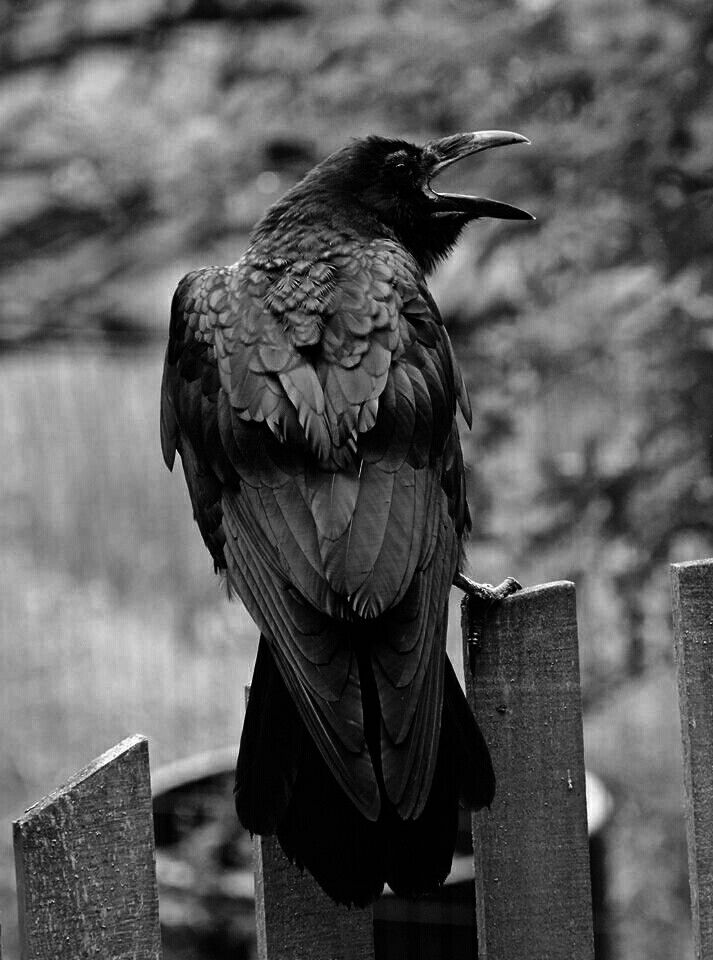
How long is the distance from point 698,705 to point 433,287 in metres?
2.67

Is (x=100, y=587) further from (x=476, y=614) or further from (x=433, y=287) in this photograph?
(x=476, y=614)

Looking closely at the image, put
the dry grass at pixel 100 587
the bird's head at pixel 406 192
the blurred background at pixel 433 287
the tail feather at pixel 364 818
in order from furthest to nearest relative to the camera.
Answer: the dry grass at pixel 100 587
the blurred background at pixel 433 287
the bird's head at pixel 406 192
the tail feather at pixel 364 818

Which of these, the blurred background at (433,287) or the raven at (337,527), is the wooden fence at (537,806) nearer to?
the raven at (337,527)

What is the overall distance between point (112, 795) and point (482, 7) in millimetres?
2942

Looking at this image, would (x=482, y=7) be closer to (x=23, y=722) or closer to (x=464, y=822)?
(x=464, y=822)

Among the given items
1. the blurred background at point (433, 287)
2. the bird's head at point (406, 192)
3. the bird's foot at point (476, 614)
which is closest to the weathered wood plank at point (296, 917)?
the bird's foot at point (476, 614)

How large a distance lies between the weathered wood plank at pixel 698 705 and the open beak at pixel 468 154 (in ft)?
4.17

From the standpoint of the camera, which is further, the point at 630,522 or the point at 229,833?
the point at 229,833

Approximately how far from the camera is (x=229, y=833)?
14.5ft

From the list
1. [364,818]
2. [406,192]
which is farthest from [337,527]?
[406,192]

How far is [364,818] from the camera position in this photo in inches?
71.4

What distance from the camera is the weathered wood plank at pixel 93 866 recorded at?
5.47 feet

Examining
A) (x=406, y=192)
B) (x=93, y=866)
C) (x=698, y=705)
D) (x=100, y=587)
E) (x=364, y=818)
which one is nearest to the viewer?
(x=93, y=866)

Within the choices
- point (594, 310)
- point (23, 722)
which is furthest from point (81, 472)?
point (594, 310)
